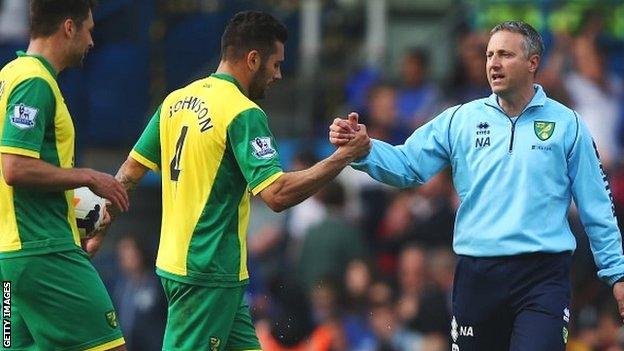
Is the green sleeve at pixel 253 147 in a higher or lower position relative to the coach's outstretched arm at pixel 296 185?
higher

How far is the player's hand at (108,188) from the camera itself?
842 centimetres

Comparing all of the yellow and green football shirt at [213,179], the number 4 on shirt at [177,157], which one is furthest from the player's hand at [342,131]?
the number 4 on shirt at [177,157]

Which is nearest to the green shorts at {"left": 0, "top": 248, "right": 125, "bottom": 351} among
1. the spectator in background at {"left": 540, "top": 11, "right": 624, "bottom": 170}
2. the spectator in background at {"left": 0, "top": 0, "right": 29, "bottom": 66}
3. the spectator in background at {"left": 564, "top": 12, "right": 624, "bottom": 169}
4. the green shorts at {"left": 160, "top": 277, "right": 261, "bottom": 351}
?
the green shorts at {"left": 160, "top": 277, "right": 261, "bottom": 351}

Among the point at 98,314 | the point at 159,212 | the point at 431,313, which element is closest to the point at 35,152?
the point at 98,314

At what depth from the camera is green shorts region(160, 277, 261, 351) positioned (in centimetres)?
856

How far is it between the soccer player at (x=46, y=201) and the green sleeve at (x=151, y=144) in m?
0.51

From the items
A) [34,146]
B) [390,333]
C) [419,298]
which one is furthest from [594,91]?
[34,146]

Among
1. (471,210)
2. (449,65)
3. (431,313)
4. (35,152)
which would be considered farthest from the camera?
(449,65)

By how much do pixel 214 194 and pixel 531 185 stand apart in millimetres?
1703

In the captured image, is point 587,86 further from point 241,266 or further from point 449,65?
point 241,266

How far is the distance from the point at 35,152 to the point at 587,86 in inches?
317

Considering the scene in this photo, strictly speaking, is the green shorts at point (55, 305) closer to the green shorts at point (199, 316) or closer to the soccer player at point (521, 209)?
the green shorts at point (199, 316)

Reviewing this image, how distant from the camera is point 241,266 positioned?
869cm

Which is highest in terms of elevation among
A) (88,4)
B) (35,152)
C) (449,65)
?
(88,4)
